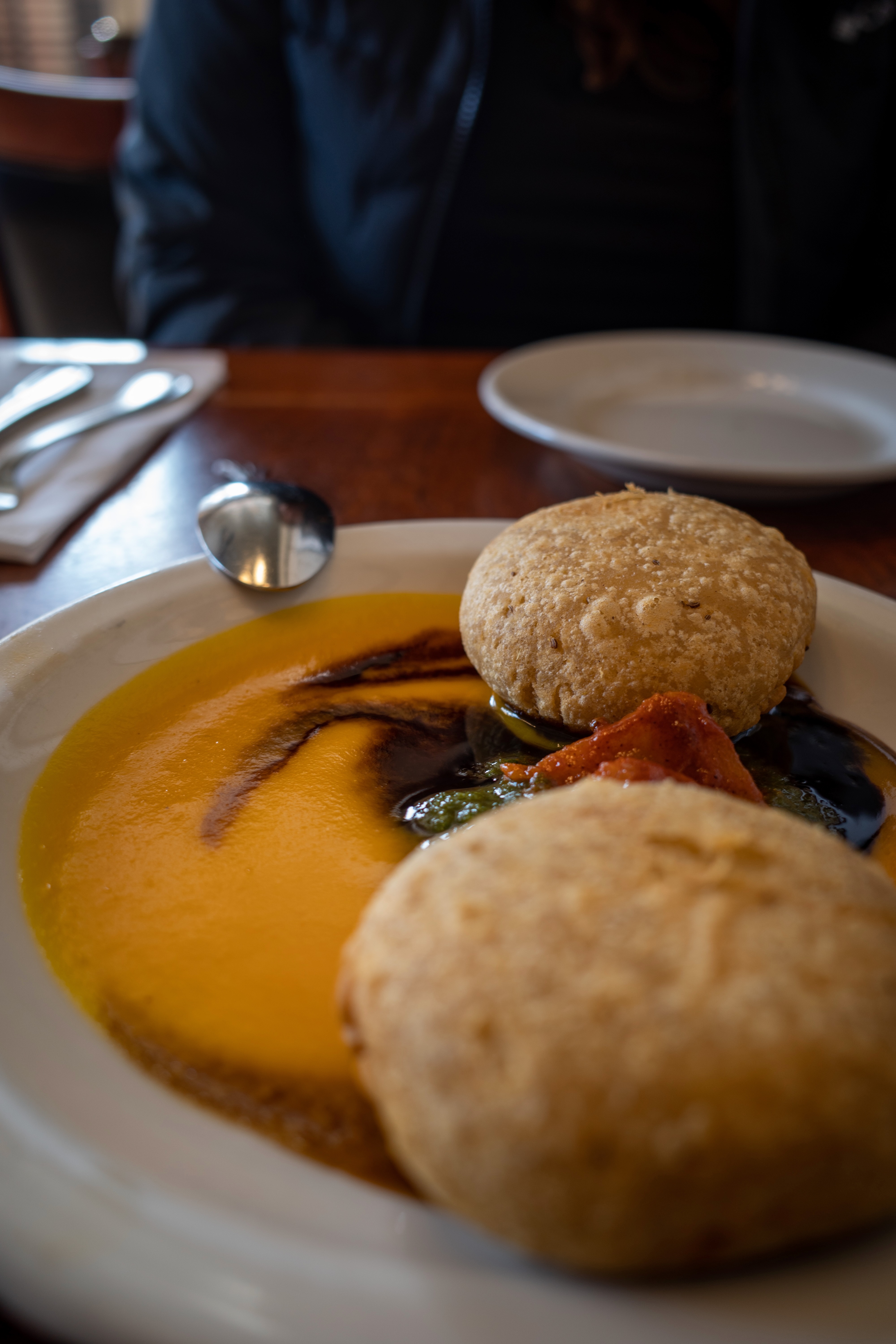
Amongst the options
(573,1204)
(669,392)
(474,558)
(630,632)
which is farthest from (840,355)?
(573,1204)

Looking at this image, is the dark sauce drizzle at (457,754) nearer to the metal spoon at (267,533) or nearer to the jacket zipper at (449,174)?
the metal spoon at (267,533)

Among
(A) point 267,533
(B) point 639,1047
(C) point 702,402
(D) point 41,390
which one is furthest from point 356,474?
(B) point 639,1047

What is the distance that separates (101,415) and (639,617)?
40.5 inches

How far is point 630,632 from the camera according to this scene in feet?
2.49

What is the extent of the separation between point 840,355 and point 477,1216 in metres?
1.63

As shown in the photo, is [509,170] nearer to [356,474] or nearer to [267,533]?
[356,474]

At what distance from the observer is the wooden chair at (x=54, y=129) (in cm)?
260

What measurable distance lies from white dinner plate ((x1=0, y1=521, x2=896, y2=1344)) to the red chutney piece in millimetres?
318

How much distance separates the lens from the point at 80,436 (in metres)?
1.36

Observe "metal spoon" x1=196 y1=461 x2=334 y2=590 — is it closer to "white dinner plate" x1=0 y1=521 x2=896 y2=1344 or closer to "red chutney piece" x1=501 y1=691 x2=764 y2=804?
"red chutney piece" x1=501 y1=691 x2=764 y2=804

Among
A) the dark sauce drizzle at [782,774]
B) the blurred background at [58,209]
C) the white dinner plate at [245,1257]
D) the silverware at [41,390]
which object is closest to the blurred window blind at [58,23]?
the blurred background at [58,209]

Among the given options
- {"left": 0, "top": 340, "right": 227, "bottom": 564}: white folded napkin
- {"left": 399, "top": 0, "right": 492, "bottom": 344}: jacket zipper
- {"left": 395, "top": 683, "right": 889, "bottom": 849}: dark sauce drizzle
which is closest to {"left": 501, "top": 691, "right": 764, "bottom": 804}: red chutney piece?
{"left": 395, "top": 683, "right": 889, "bottom": 849}: dark sauce drizzle

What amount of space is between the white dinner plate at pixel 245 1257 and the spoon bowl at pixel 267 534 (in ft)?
1.67

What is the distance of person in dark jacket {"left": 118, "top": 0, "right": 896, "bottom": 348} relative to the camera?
80.7 inches
